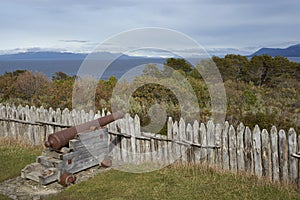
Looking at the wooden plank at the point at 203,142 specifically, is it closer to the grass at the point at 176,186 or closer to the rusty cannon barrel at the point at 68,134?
the grass at the point at 176,186

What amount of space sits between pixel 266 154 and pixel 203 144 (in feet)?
4.68

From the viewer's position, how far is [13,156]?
9.58 metres

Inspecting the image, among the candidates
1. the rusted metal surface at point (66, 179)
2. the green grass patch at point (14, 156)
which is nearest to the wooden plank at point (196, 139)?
the rusted metal surface at point (66, 179)

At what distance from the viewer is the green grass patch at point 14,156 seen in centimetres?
835

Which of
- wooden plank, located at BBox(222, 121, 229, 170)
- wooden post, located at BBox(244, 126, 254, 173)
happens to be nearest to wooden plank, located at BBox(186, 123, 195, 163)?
wooden plank, located at BBox(222, 121, 229, 170)

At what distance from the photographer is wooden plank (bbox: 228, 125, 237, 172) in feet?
24.2

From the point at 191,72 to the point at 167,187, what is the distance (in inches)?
532

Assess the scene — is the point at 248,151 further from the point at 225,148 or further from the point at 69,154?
the point at 69,154

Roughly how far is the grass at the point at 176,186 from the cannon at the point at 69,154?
49 centimetres

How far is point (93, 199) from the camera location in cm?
670

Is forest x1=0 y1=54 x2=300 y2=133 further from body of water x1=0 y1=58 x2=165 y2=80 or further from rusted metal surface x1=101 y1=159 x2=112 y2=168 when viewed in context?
rusted metal surface x1=101 y1=159 x2=112 y2=168

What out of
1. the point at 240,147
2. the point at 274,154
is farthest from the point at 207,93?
the point at 274,154

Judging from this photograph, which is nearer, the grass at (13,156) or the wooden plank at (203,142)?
the wooden plank at (203,142)

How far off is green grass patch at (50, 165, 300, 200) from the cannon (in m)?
0.51
